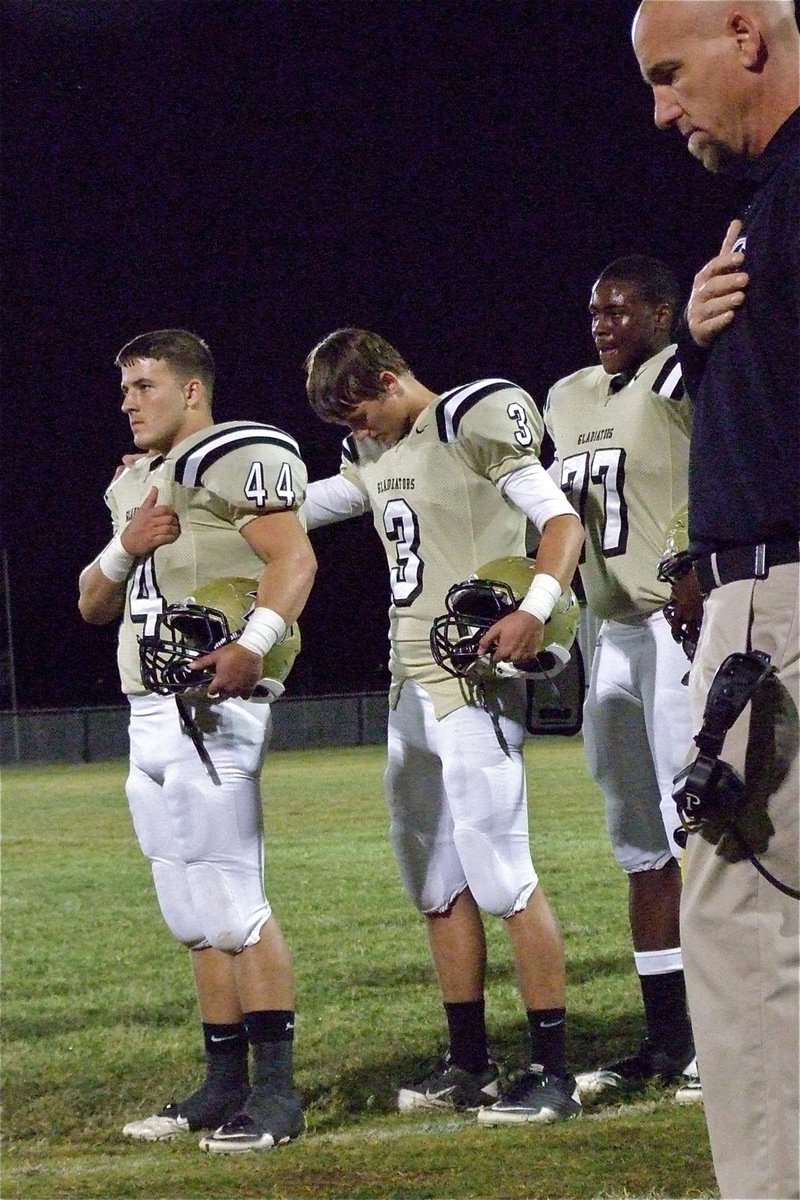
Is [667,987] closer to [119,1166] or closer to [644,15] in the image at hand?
[119,1166]

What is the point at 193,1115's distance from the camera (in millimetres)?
3451

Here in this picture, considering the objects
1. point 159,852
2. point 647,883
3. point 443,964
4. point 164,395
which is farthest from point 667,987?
point 164,395

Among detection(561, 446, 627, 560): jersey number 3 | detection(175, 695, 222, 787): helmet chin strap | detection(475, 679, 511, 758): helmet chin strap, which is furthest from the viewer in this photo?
detection(561, 446, 627, 560): jersey number 3

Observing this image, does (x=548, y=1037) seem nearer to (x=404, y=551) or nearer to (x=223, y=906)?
(x=223, y=906)

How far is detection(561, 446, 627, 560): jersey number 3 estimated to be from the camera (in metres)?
3.79

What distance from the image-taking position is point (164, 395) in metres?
3.65

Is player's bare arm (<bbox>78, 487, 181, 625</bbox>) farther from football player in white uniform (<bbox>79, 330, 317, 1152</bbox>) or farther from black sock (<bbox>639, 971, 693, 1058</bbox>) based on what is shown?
black sock (<bbox>639, 971, 693, 1058</bbox>)

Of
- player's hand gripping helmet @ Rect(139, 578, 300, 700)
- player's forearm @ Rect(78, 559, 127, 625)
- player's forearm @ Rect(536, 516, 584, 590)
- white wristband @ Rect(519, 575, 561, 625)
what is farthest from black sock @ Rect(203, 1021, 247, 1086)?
player's forearm @ Rect(536, 516, 584, 590)

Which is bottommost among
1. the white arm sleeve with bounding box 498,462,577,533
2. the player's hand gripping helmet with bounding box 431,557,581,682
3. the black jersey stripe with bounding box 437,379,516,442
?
the player's hand gripping helmet with bounding box 431,557,581,682

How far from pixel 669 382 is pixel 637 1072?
1792 millimetres

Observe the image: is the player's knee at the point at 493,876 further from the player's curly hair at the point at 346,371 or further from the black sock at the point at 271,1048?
the player's curly hair at the point at 346,371

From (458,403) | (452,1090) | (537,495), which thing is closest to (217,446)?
(458,403)

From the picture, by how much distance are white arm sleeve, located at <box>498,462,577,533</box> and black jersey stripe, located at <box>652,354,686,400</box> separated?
44 centimetres

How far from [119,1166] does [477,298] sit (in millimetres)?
24378
